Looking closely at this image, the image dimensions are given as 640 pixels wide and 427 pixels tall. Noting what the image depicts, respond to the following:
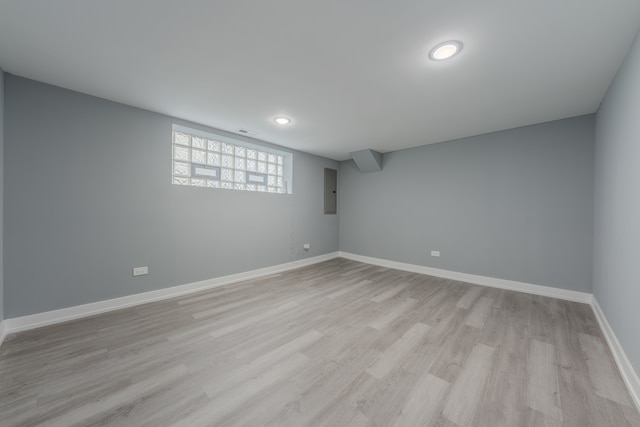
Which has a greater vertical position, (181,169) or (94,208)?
(181,169)

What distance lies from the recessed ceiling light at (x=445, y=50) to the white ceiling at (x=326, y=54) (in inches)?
2.1

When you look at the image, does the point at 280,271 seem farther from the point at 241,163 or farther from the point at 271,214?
the point at 241,163

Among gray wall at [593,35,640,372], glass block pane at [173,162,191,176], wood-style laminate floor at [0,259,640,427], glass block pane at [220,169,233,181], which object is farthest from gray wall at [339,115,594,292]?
glass block pane at [173,162,191,176]

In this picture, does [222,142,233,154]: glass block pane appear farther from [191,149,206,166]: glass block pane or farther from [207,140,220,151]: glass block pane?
[191,149,206,166]: glass block pane

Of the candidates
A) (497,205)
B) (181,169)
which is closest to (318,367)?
(181,169)

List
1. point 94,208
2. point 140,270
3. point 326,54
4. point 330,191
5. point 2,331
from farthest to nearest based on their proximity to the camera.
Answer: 1. point 330,191
2. point 140,270
3. point 94,208
4. point 2,331
5. point 326,54

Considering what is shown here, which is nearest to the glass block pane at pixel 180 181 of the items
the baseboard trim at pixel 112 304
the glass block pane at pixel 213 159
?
the glass block pane at pixel 213 159

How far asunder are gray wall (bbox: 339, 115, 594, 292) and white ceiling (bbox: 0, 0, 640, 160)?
0.54 meters

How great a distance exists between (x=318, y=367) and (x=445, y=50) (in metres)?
2.57

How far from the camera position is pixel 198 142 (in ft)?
11.2

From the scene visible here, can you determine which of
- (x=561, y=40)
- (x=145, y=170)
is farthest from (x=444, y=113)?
(x=145, y=170)

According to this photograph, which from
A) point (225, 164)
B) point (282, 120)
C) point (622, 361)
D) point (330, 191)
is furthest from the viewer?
point (330, 191)

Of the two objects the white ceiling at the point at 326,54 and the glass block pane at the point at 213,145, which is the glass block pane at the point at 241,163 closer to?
the glass block pane at the point at 213,145

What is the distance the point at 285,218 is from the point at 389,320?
106 inches
